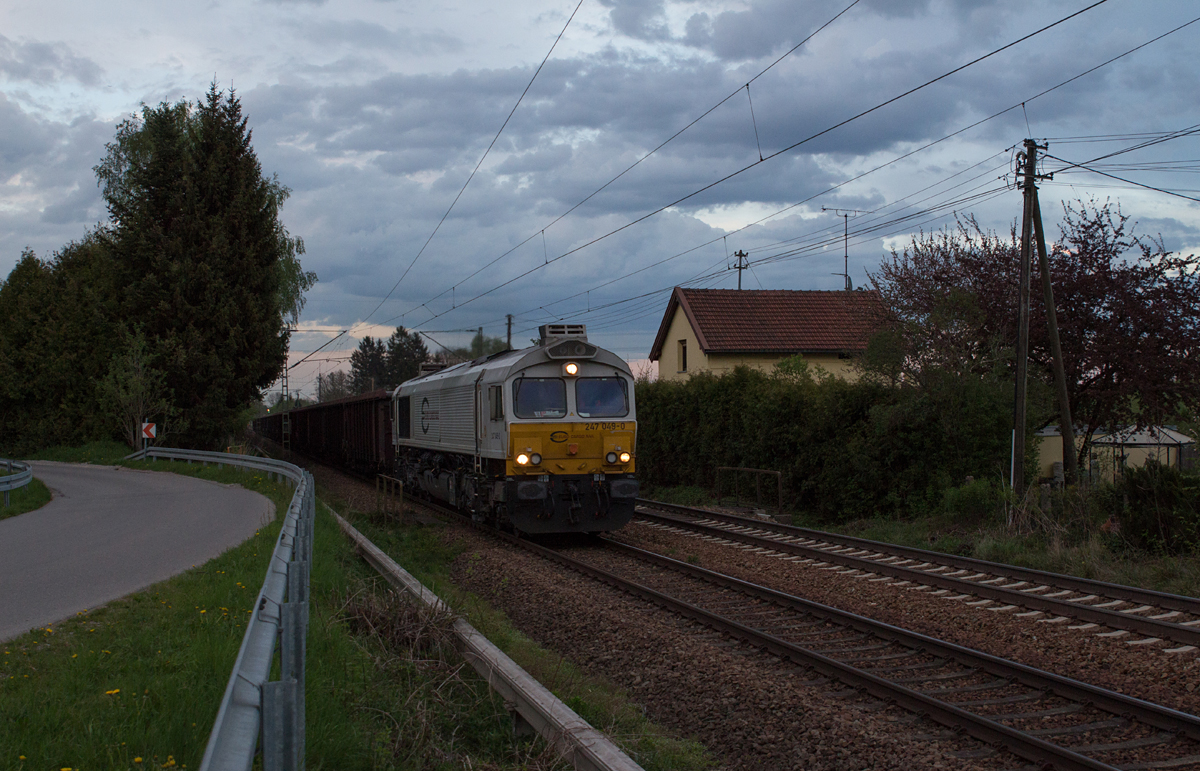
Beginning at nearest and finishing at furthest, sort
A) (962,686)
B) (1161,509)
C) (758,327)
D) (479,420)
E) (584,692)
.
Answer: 1. (962,686)
2. (584,692)
3. (1161,509)
4. (479,420)
5. (758,327)

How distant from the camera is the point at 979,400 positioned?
1505 cm

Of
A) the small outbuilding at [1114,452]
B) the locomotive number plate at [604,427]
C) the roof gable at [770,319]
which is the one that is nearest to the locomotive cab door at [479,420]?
the locomotive number plate at [604,427]

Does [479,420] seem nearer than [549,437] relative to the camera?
No

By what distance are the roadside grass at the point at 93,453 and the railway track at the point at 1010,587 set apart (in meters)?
26.0

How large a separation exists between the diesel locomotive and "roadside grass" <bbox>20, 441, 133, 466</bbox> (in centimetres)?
2208

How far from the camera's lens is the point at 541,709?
542cm

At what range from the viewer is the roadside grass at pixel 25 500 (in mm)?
16564

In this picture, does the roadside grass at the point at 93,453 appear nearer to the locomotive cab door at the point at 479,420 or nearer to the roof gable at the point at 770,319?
the roof gable at the point at 770,319

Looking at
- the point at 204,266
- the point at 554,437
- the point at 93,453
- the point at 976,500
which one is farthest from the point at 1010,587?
the point at 93,453

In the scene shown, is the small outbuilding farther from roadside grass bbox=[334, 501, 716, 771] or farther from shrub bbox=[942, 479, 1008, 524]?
roadside grass bbox=[334, 501, 716, 771]

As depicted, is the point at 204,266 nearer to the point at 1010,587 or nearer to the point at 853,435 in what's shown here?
the point at 853,435

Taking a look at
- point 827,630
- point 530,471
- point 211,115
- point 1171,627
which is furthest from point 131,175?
point 1171,627

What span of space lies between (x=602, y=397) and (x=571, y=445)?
1085 mm

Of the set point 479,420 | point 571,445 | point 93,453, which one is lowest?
point 93,453
